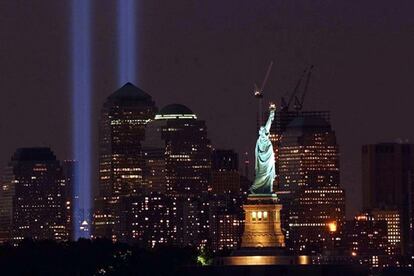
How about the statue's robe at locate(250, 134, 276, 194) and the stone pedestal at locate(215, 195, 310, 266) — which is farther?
the statue's robe at locate(250, 134, 276, 194)

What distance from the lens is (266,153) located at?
605 feet

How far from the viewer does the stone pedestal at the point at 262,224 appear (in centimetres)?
18225

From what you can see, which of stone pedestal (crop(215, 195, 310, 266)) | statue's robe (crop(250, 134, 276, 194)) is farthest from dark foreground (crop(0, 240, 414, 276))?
statue's robe (crop(250, 134, 276, 194))

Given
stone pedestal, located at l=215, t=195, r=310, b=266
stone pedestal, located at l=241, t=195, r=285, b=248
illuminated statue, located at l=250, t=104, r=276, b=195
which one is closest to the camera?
stone pedestal, located at l=215, t=195, r=310, b=266

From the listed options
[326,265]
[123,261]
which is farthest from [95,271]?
[326,265]

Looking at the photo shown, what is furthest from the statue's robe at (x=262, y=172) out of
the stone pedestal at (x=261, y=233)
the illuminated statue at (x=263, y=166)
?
the stone pedestal at (x=261, y=233)

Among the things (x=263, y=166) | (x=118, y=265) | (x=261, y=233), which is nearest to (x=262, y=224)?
(x=261, y=233)

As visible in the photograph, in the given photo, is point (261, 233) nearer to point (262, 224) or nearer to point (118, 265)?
point (262, 224)

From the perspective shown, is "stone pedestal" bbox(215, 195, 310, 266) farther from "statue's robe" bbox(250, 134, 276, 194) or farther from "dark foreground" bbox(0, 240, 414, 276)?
"dark foreground" bbox(0, 240, 414, 276)

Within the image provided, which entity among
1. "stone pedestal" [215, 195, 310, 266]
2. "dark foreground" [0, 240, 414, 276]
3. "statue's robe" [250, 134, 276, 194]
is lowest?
"dark foreground" [0, 240, 414, 276]

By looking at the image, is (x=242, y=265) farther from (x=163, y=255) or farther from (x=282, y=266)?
(x=163, y=255)

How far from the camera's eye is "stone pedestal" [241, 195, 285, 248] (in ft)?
598

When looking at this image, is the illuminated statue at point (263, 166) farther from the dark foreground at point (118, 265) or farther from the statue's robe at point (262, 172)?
the dark foreground at point (118, 265)

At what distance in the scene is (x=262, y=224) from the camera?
599ft
